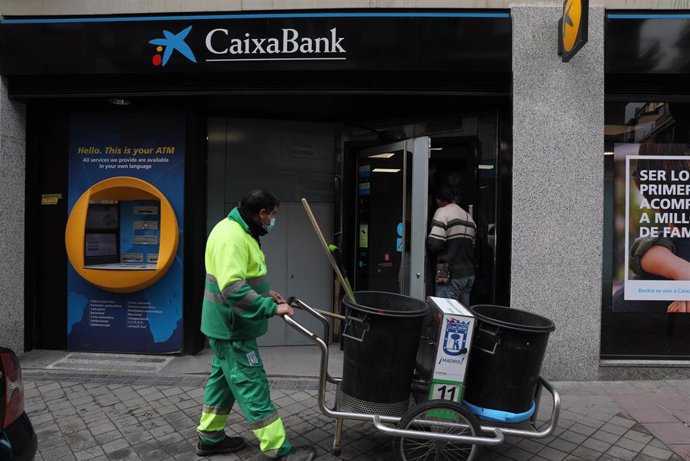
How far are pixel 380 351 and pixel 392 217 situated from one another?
3.10 metres

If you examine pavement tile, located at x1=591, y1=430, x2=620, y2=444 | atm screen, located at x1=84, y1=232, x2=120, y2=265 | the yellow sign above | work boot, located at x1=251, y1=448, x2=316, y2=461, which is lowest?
pavement tile, located at x1=591, y1=430, x2=620, y2=444

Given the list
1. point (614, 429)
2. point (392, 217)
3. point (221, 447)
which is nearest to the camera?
point (221, 447)

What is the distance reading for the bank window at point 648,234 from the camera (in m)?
5.27

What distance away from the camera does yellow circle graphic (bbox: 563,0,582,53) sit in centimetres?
445

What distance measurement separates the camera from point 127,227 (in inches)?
231

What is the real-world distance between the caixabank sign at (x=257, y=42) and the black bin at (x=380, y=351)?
2951 mm

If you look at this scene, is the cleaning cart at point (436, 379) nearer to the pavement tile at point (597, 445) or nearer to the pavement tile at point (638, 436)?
the pavement tile at point (597, 445)

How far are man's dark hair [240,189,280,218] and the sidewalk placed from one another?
169 centimetres

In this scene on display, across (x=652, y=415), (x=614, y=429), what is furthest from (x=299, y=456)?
(x=652, y=415)

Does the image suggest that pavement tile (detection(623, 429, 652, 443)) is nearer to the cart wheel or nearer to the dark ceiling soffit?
the cart wheel

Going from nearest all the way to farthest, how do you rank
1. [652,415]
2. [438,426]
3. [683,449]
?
[438,426], [683,449], [652,415]

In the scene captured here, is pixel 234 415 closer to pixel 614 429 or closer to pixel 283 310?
pixel 283 310

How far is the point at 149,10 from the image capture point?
543 cm

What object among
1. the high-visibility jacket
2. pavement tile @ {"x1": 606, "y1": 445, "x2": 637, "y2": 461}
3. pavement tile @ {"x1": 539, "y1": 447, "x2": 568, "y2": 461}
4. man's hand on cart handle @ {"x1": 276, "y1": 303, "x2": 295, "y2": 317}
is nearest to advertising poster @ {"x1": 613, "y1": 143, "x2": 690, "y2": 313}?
pavement tile @ {"x1": 606, "y1": 445, "x2": 637, "y2": 461}
